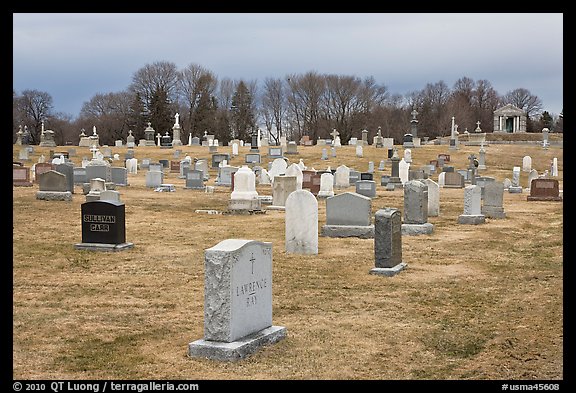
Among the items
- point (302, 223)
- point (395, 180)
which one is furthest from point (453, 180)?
point (302, 223)

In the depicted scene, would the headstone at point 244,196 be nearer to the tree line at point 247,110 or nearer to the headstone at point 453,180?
the headstone at point 453,180

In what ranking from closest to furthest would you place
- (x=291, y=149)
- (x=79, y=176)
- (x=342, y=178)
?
(x=79, y=176)
(x=342, y=178)
(x=291, y=149)

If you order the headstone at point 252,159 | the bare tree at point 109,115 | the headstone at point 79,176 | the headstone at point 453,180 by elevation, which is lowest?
the headstone at point 453,180

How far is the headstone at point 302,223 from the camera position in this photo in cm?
1523

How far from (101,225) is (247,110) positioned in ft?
251

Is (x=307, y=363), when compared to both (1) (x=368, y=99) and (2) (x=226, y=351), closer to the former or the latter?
(2) (x=226, y=351)

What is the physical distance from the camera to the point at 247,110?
90812 millimetres

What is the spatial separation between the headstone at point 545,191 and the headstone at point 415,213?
39.9 ft

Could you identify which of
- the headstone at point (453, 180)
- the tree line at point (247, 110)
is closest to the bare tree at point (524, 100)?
the tree line at point (247, 110)

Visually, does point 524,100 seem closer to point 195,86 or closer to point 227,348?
point 195,86

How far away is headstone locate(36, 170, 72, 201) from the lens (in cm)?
2453

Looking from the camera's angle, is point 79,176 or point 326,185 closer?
point 326,185

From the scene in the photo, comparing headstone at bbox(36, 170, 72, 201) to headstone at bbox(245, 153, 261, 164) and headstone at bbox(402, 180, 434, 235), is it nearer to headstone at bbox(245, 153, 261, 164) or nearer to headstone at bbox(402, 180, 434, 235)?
headstone at bbox(402, 180, 434, 235)

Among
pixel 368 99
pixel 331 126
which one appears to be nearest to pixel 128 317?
pixel 331 126
